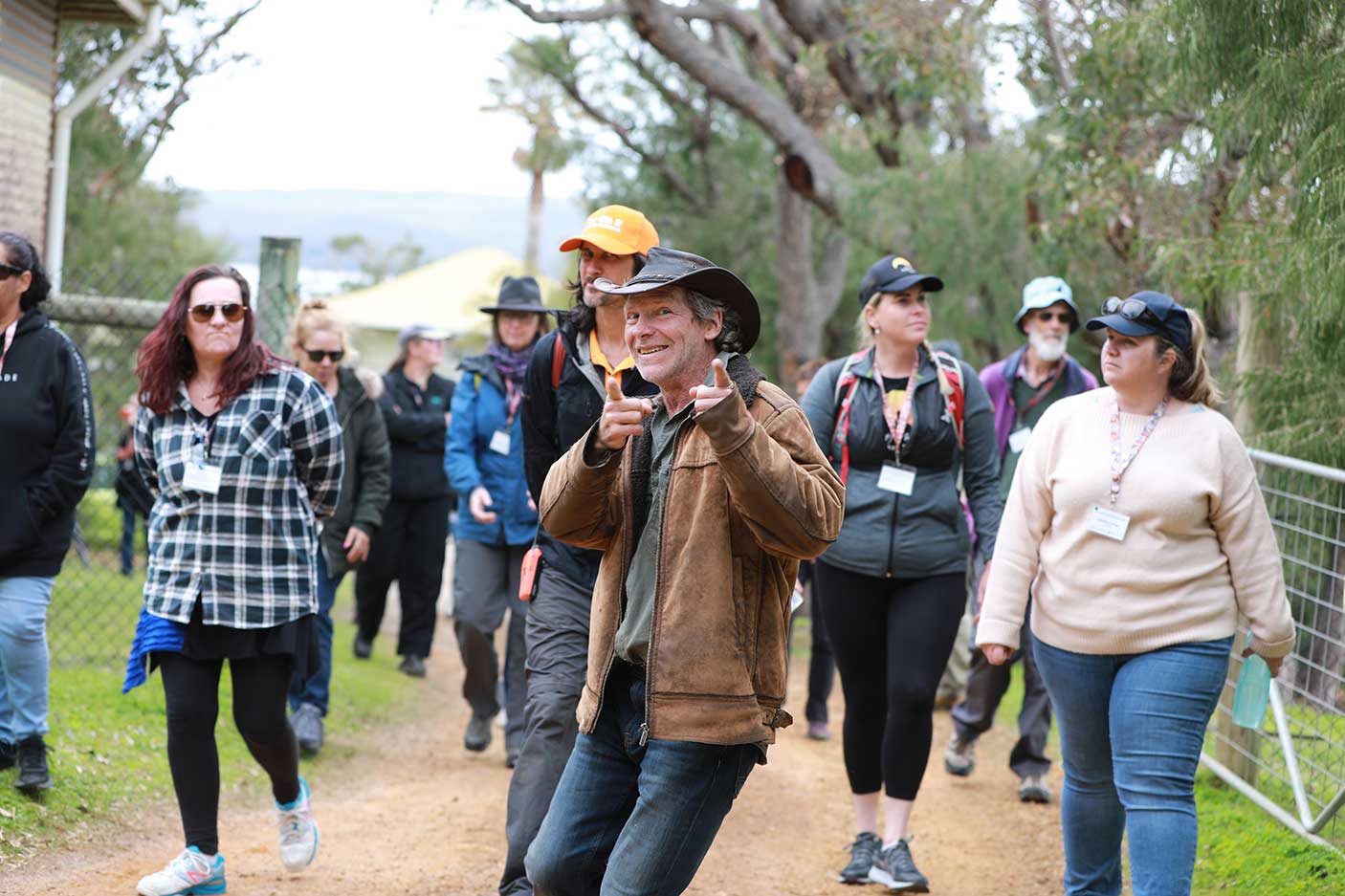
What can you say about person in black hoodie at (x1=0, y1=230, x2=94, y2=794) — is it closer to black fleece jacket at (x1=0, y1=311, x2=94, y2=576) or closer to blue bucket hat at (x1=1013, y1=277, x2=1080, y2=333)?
black fleece jacket at (x1=0, y1=311, x2=94, y2=576)

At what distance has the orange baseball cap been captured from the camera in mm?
4723

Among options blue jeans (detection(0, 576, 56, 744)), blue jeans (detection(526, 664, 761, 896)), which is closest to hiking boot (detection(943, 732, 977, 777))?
blue jeans (detection(0, 576, 56, 744))

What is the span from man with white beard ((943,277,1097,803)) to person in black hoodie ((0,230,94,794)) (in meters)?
4.08

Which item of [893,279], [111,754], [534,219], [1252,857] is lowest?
[111,754]

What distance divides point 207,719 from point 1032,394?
166 inches

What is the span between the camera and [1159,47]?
23.0 feet

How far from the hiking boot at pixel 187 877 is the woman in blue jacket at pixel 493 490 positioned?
2122 mm

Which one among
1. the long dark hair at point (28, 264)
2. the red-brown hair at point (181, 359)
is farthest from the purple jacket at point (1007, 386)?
the long dark hair at point (28, 264)

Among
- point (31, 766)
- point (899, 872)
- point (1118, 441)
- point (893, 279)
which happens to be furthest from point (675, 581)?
point (31, 766)

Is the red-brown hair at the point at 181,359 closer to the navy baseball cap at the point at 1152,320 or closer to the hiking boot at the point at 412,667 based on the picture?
the navy baseball cap at the point at 1152,320

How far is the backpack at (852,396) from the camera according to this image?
18.6 feet

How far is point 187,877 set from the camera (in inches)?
198

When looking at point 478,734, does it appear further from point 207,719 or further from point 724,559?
point 724,559

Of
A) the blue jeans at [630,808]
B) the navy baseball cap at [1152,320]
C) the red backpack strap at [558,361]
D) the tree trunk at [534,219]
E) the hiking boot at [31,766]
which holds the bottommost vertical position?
the hiking boot at [31,766]
